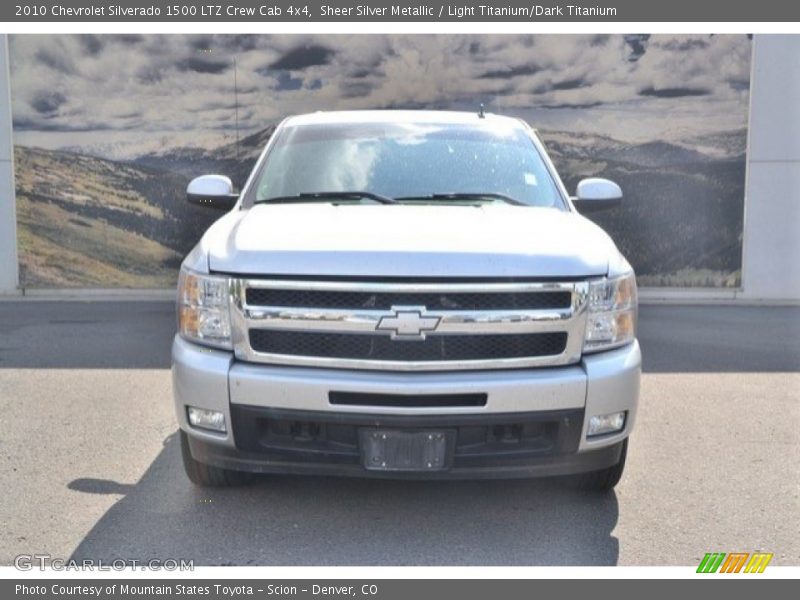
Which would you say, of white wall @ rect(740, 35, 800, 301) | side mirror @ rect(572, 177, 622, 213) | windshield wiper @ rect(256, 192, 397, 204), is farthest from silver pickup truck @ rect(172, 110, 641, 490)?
white wall @ rect(740, 35, 800, 301)

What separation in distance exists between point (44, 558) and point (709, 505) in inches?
120

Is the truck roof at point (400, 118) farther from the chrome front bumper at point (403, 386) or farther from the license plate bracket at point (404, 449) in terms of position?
the license plate bracket at point (404, 449)

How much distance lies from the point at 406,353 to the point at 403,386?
16 centimetres

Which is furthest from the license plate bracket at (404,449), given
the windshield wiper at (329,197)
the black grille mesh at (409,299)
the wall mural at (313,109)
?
the wall mural at (313,109)

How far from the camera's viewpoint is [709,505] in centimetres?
426

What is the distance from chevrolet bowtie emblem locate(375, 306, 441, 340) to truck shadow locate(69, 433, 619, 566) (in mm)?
927

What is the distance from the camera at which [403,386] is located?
3.54 meters

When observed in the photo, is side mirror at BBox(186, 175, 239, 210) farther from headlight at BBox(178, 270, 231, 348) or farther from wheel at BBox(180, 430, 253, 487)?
wheel at BBox(180, 430, 253, 487)

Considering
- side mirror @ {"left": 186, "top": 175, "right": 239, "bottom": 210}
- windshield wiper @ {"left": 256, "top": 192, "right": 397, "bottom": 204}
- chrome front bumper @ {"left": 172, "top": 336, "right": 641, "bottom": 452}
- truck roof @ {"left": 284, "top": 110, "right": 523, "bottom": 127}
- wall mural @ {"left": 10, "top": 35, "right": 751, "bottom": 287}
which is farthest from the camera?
wall mural @ {"left": 10, "top": 35, "right": 751, "bottom": 287}

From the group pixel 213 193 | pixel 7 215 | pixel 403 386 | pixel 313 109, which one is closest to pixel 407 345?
pixel 403 386

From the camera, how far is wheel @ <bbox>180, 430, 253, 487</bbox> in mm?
4172

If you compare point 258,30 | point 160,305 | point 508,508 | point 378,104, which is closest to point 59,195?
point 160,305

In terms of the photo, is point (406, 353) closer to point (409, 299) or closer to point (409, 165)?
point (409, 299)

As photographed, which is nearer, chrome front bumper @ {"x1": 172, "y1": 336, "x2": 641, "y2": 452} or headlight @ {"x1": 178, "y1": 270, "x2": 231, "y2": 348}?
chrome front bumper @ {"x1": 172, "y1": 336, "x2": 641, "y2": 452}
